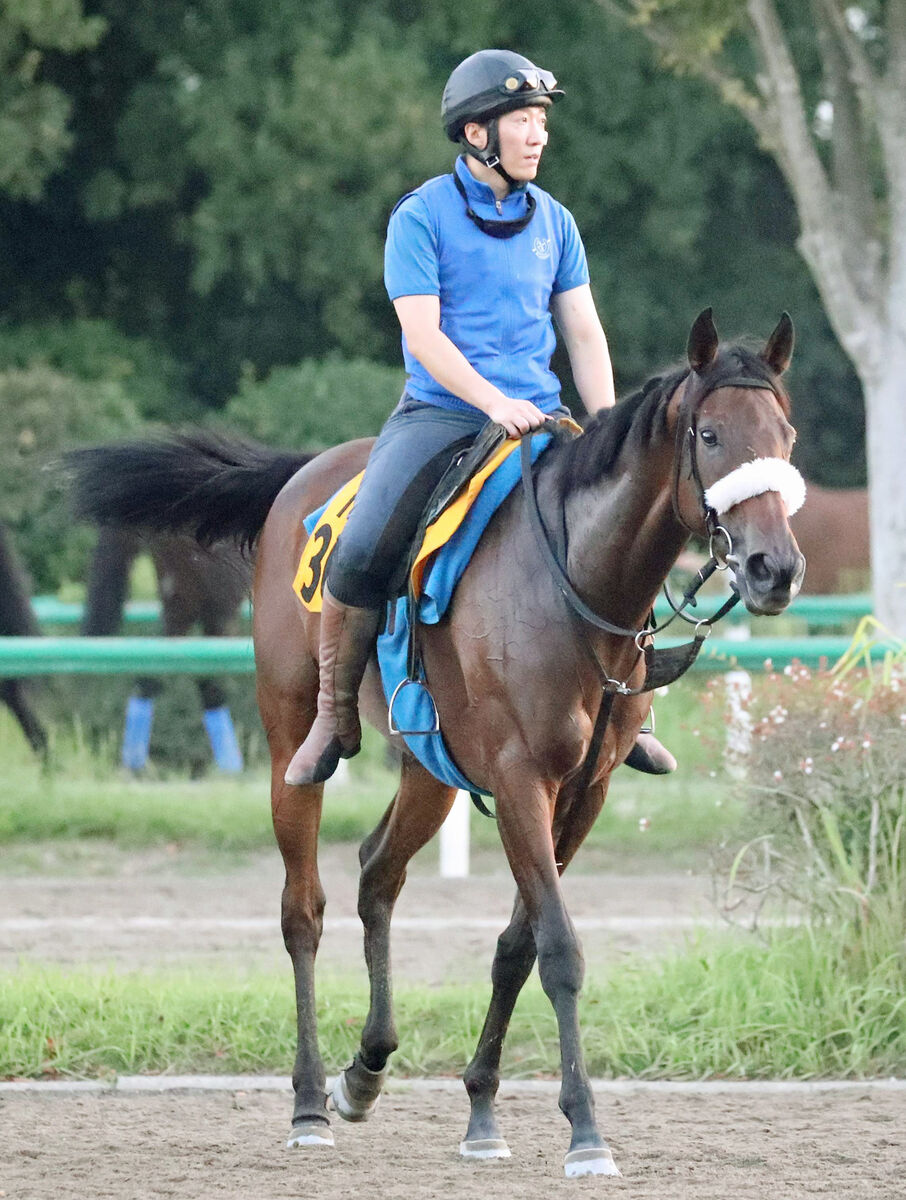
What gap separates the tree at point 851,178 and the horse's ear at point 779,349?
709 centimetres

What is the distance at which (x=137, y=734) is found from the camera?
11.5 metres

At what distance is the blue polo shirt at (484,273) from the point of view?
5.21 m

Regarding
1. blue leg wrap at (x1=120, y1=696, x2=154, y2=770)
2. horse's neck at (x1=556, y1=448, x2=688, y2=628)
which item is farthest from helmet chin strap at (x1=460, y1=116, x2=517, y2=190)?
blue leg wrap at (x1=120, y1=696, x2=154, y2=770)

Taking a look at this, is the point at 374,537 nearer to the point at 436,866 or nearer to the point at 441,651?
the point at 441,651

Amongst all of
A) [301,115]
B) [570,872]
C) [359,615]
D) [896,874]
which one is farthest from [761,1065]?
[301,115]

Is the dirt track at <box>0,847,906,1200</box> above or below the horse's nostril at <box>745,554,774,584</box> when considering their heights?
below

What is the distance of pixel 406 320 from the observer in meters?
5.20

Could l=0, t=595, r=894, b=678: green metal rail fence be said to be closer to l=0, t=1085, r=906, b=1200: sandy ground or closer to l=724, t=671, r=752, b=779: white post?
l=724, t=671, r=752, b=779: white post

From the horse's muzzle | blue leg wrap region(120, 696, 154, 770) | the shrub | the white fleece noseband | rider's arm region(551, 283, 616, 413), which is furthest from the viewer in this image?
blue leg wrap region(120, 696, 154, 770)

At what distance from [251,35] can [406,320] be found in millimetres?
15409

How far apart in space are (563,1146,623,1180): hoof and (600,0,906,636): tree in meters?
7.26

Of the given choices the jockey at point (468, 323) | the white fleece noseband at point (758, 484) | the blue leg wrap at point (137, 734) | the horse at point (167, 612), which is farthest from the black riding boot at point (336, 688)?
the blue leg wrap at point (137, 734)

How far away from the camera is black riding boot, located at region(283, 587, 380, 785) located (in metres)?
5.43

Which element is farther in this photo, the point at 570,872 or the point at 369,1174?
the point at 570,872
